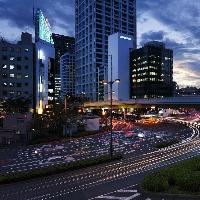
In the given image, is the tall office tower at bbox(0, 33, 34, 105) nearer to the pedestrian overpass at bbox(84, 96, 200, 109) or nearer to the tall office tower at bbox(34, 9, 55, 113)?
the tall office tower at bbox(34, 9, 55, 113)

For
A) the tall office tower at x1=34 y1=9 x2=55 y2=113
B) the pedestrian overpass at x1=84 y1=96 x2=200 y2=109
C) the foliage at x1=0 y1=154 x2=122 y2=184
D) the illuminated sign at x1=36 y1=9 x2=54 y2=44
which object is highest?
the illuminated sign at x1=36 y1=9 x2=54 y2=44

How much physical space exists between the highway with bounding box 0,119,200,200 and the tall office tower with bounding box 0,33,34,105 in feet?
282

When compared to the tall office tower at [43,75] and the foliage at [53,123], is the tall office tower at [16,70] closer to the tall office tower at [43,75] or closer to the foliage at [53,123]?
the tall office tower at [43,75]

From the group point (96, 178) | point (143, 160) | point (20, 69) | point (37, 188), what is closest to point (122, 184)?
point (96, 178)

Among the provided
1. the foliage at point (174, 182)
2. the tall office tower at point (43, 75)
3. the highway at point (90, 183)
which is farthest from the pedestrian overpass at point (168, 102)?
the foliage at point (174, 182)

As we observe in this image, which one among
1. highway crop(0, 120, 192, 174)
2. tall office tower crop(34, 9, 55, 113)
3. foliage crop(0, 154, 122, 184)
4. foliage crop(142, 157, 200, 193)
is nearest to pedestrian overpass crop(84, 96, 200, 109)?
highway crop(0, 120, 192, 174)

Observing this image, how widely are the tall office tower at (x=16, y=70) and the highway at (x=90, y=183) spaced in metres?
85.9

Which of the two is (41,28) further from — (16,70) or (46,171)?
(46,171)

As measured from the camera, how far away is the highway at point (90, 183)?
2975cm

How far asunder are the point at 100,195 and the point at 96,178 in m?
7.34

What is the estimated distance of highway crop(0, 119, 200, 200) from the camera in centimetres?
2975

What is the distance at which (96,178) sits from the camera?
120 ft

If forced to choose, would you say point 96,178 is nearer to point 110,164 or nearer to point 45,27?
point 110,164

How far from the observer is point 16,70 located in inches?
5039
